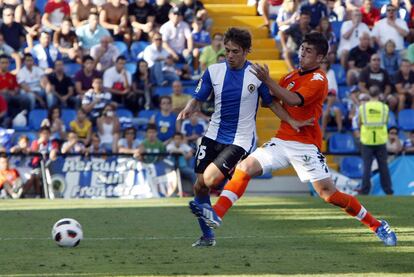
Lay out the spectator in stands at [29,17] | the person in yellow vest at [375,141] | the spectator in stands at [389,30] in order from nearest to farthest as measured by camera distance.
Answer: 1. the person in yellow vest at [375,141]
2. the spectator in stands at [29,17]
3. the spectator in stands at [389,30]

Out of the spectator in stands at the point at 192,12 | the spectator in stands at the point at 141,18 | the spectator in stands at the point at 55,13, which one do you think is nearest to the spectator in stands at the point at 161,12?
the spectator in stands at the point at 141,18

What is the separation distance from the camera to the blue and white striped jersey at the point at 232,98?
10.9 metres

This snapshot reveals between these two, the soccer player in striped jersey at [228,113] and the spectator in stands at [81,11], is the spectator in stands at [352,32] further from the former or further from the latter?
the soccer player in striped jersey at [228,113]

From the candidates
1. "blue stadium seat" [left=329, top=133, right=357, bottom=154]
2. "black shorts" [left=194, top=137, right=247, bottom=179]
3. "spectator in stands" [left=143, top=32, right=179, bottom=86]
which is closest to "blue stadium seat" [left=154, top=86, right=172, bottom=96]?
"spectator in stands" [left=143, top=32, right=179, bottom=86]

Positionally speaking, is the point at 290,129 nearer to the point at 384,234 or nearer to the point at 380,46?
the point at 384,234

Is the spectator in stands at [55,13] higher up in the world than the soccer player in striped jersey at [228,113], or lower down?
lower down

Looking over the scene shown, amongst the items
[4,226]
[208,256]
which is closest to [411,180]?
[4,226]

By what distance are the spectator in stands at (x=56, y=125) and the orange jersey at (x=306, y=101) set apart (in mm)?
11436

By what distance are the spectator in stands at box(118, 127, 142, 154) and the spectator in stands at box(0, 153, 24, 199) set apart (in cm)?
207

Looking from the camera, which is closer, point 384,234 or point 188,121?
point 384,234

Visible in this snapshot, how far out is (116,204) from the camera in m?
18.2

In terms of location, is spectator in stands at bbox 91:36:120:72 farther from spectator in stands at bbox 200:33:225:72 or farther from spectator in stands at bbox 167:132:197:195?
spectator in stands at bbox 167:132:197:195

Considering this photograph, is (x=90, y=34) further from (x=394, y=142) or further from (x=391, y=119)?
(x=394, y=142)

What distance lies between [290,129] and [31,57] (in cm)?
1281
